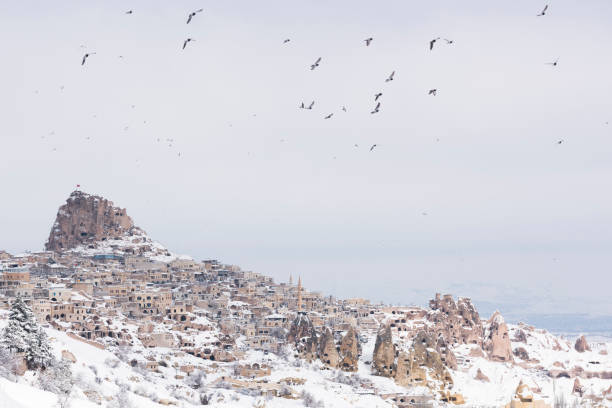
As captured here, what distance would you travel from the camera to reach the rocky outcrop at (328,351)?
364 ft

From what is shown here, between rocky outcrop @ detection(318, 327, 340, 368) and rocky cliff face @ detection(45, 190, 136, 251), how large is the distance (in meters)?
66.5

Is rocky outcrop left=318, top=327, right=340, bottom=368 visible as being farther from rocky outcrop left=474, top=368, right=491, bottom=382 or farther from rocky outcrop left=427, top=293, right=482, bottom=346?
rocky outcrop left=427, top=293, right=482, bottom=346

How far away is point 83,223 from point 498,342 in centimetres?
7379

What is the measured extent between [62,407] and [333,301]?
338ft

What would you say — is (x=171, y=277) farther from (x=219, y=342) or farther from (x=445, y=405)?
(x=445, y=405)

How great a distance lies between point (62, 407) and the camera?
163 ft

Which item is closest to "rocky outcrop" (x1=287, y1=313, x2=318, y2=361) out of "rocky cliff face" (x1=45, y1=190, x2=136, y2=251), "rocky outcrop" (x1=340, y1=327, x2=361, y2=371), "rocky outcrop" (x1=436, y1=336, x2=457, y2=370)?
"rocky outcrop" (x1=340, y1=327, x2=361, y2=371)

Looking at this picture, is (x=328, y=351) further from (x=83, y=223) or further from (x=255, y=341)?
(x=83, y=223)

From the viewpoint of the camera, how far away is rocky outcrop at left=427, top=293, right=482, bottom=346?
5236 inches

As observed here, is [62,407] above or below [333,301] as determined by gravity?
below

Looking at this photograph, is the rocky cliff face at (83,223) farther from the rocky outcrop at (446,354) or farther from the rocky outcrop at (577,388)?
the rocky outcrop at (577,388)

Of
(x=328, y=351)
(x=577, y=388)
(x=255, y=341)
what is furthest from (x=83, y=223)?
(x=577, y=388)

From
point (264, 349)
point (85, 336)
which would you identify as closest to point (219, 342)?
point (264, 349)

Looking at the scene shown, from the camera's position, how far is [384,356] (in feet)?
366
